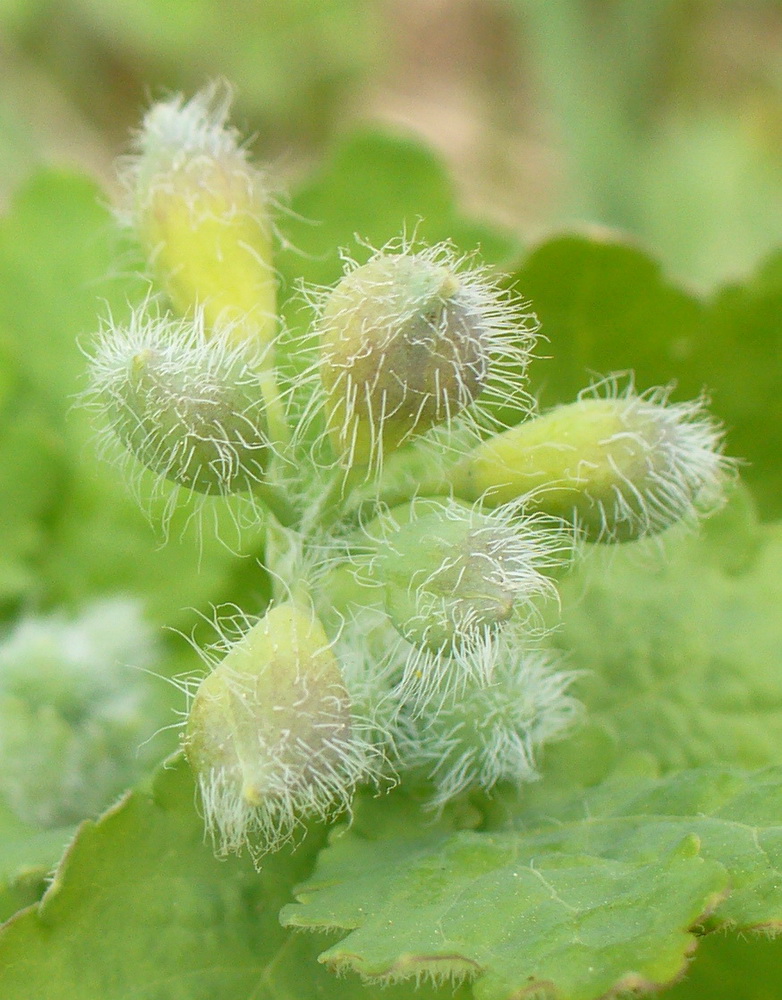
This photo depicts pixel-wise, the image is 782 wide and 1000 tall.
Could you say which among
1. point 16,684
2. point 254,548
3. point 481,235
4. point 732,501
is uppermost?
point 481,235

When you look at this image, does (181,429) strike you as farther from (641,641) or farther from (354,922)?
(641,641)

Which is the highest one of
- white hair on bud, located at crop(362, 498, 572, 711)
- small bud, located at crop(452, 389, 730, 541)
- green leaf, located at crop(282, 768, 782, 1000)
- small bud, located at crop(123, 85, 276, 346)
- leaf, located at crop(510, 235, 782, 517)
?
leaf, located at crop(510, 235, 782, 517)

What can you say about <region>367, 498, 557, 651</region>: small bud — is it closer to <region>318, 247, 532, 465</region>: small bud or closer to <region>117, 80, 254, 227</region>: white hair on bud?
<region>318, 247, 532, 465</region>: small bud

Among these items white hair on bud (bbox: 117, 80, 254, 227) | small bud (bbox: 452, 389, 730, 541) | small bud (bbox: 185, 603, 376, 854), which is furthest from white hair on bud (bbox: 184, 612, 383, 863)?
white hair on bud (bbox: 117, 80, 254, 227)

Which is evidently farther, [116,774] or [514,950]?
[116,774]

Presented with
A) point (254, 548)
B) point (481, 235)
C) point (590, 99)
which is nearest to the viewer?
point (254, 548)

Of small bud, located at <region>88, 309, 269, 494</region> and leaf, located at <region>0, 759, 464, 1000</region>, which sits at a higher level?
small bud, located at <region>88, 309, 269, 494</region>

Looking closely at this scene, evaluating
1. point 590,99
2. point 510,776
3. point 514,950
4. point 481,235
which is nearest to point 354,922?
point 514,950
